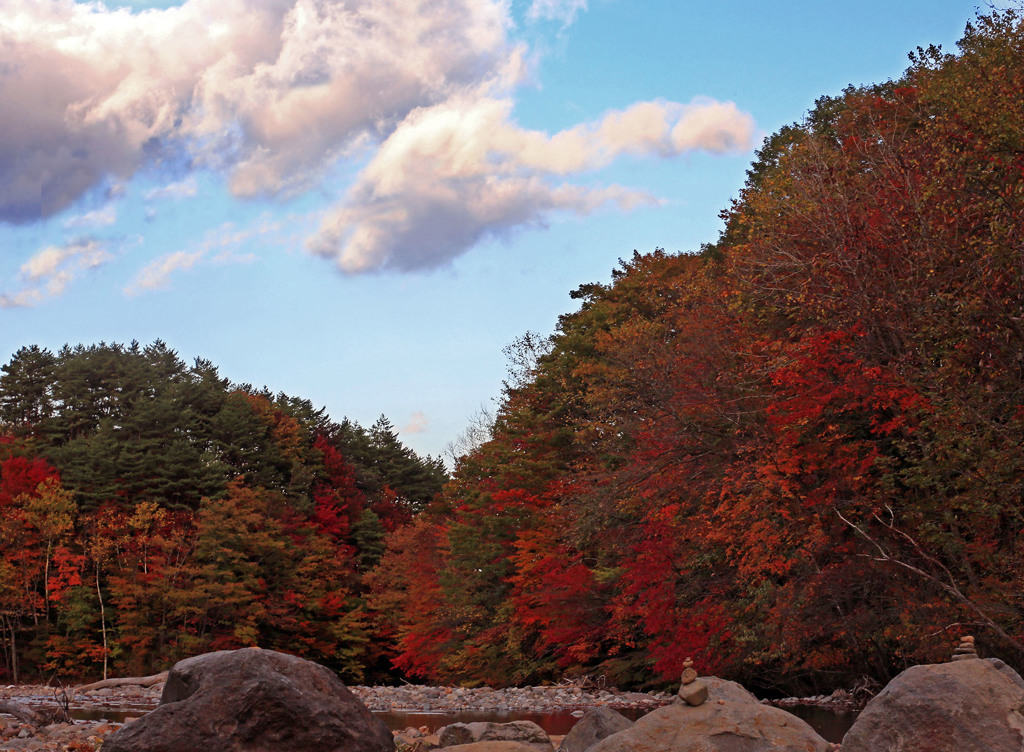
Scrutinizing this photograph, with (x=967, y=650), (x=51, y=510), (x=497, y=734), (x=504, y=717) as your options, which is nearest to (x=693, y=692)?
(x=967, y=650)

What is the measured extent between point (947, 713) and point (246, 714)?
21.0 ft

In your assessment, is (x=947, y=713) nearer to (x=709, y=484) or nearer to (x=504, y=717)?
(x=709, y=484)

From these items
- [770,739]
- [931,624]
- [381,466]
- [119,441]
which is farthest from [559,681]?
[381,466]

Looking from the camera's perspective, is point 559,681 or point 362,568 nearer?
point 559,681

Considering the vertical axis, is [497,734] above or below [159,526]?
below

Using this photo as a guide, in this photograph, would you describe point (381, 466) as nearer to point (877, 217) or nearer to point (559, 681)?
point (559, 681)

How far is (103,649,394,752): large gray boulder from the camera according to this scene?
31.6ft

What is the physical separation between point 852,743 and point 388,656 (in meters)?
54.4

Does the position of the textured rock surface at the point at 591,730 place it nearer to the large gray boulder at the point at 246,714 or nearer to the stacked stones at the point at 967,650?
the large gray boulder at the point at 246,714

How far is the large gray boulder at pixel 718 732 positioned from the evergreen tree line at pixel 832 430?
2.46 m

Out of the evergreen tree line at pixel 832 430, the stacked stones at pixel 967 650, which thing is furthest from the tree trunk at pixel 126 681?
the stacked stones at pixel 967 650

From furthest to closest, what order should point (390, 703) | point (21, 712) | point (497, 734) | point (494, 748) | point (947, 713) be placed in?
point (390, 703), point (21, 712), point (497, 734), point (494, 748), point (947, 713)

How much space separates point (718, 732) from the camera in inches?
340

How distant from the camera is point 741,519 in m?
20.9
